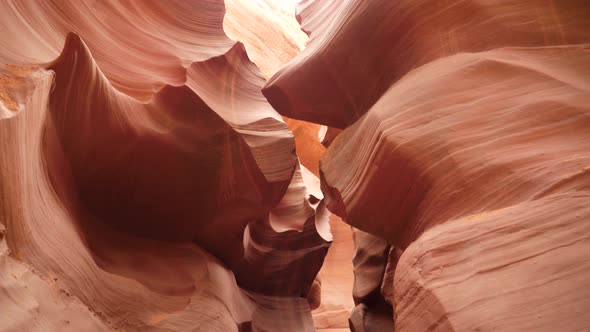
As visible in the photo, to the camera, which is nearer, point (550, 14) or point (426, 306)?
point (426, 306)

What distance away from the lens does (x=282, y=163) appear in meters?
3.89

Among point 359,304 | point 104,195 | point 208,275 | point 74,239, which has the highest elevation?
point 74,239

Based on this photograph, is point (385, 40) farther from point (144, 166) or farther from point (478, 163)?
point (144, 166)

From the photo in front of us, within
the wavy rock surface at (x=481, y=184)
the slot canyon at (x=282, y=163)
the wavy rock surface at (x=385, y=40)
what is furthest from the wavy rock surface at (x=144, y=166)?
the wavy rock surface at (x=481, y=184)

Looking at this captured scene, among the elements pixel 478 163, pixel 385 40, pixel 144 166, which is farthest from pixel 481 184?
pixel 144 166

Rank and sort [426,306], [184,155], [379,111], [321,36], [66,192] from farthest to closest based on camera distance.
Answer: [321,36], [184,155], [379,111], [66,192], [426,306]

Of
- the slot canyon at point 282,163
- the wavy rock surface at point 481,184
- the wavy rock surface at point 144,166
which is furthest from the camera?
the wavy rock surface at point 144,166

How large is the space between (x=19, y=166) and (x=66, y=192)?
2.68 feet

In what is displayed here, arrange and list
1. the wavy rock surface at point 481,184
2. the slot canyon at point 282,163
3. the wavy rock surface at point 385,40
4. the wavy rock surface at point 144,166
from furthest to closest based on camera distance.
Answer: the wavy rock surface at point 385,40 < the wavy rock surface at point 144,166 < the slot canyon at point 282,163 < the wavy rock surface at point 481,184

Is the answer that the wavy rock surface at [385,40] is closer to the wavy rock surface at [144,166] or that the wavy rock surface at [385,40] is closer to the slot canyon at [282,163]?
the slot canyon at [282,163]

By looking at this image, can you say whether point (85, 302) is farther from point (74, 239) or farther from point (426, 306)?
point (426, 306)

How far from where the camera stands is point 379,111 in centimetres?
301

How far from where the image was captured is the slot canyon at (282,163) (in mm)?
1921

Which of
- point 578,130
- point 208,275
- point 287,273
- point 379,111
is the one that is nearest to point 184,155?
point 208,275
